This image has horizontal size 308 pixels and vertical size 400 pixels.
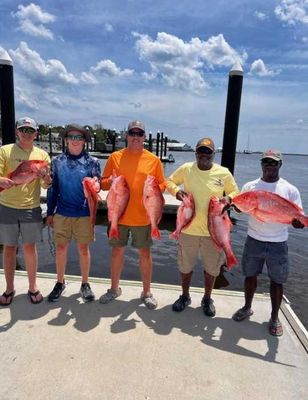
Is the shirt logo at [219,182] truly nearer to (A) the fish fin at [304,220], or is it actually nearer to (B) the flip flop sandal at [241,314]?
(A) the fish fin at [304,220]

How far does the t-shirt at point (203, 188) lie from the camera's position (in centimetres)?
404

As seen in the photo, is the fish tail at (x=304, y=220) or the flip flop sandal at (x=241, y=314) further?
the flip flop sandal at (x=241, y=314)

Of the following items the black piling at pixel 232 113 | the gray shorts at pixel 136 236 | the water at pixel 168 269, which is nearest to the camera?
the gray shorts at pixel 136 236

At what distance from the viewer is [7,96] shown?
9.01 m

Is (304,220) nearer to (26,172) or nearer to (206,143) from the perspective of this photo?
(206,143)

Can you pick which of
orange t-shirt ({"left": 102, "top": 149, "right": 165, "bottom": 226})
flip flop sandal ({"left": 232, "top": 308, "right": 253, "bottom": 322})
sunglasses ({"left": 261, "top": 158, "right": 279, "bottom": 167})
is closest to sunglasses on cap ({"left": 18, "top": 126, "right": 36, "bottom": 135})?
orange t-shirt ({"left": 102, "top": 149, "right": 165, "bottom": 226})

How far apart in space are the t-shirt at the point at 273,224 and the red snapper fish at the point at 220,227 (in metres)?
0.33

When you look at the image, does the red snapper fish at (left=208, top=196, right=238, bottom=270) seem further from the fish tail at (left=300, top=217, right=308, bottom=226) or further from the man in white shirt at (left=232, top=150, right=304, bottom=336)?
the fish tail at (left=300, top=217, right=308, bottom=226)

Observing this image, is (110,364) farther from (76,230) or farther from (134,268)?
(134,268)

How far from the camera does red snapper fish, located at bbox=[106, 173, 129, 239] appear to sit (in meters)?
3.94

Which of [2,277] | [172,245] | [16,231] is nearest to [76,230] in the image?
[16,231]

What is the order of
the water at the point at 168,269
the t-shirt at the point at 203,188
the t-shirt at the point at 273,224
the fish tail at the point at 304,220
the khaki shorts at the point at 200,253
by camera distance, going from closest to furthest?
the fish tail at the point at 304,220 → the t-shirt at the point at 273,224 → the t-shirt at the point at 203,188 → the khaki shorts at the point at 200,253 → the water at the point at 168,269

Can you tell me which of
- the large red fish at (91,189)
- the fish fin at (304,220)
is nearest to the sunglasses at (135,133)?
the large red fish at (91,189)

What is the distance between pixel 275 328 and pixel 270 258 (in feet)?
2.51
